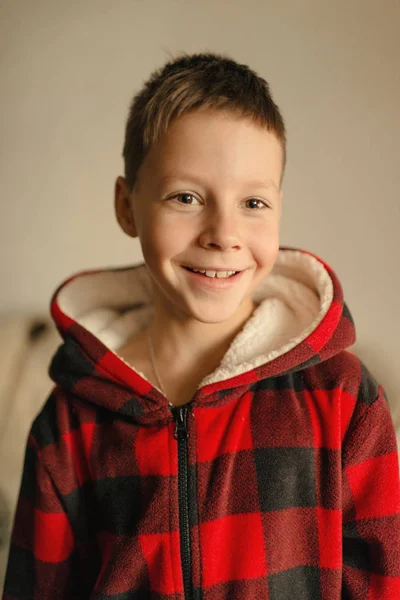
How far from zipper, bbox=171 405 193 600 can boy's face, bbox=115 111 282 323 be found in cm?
16

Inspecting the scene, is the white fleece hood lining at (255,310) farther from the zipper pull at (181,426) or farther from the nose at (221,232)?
the nose at (221,232)

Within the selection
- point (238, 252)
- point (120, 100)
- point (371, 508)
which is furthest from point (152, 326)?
point (120, 100)

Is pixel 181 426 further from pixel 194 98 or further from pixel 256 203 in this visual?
pixel 194 98

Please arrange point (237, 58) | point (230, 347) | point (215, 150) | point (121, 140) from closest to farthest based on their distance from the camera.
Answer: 1. point (215, 150)
2. point (230, 347)
3. point (237, 58)
4. point (121, 140)

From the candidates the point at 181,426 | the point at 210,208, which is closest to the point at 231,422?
the point at 181,426

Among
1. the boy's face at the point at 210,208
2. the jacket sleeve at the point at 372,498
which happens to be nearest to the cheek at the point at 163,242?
the boy's face at the point at 210,208

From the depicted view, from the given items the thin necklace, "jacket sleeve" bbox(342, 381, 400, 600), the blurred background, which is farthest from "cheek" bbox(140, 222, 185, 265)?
the blurred background

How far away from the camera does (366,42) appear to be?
1.20 m

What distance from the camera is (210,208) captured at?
32.9 inches

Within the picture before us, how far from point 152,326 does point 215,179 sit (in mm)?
354

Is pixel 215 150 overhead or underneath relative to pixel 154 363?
overhead

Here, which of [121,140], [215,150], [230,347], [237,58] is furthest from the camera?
[121,140]

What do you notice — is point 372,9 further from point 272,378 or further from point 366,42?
point 272,378

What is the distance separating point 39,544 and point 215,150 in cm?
71
